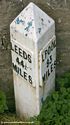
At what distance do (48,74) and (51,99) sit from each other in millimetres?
282

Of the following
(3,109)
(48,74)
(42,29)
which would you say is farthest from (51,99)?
(42,29)

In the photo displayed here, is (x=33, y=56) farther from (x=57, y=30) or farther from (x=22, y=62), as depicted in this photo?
(x=57, y=30)

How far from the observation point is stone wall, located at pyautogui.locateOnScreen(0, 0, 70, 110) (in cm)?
429

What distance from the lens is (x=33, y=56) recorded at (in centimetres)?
406

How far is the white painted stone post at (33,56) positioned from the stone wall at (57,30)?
19 cm

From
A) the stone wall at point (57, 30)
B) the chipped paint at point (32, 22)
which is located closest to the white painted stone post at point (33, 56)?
the chipped paint at point (32, 22)

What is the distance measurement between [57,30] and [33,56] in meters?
0.56

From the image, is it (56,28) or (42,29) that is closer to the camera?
(42,29)

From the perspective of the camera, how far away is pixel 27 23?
4.04 m

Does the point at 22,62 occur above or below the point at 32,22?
below

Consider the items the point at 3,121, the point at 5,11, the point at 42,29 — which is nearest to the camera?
the point at 42,29

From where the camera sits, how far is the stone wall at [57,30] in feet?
14.1

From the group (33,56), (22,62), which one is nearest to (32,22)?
(33,56)

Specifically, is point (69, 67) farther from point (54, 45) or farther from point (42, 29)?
point (42, 29)
